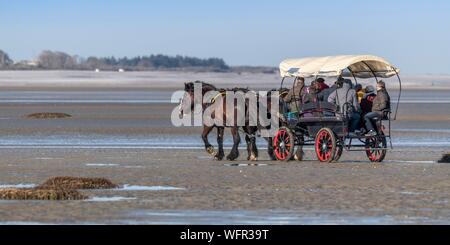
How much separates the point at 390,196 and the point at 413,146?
1297 cm

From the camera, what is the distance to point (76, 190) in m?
18.4

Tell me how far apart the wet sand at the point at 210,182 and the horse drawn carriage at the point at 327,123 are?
39 centimetres

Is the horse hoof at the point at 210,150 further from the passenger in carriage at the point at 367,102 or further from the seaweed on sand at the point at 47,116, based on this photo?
the seaweed on sand at the point at 47,116

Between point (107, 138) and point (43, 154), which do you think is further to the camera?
point (107, 138)

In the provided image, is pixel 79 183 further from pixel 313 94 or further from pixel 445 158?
pixel 445 158

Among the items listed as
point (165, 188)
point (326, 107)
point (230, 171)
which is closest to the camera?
point (165, 188)

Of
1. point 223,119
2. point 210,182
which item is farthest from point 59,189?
point 223,119

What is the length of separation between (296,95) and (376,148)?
2.11 meters

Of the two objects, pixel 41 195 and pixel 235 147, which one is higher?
pixel 41 195

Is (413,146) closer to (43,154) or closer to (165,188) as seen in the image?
(43,154)

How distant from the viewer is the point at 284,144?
25.2 m

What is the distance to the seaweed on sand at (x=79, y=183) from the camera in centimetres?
A: 1906

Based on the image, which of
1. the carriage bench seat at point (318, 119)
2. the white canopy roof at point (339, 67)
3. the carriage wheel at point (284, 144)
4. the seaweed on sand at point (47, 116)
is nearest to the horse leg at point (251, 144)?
the carriage wheel at point (284, 144)
